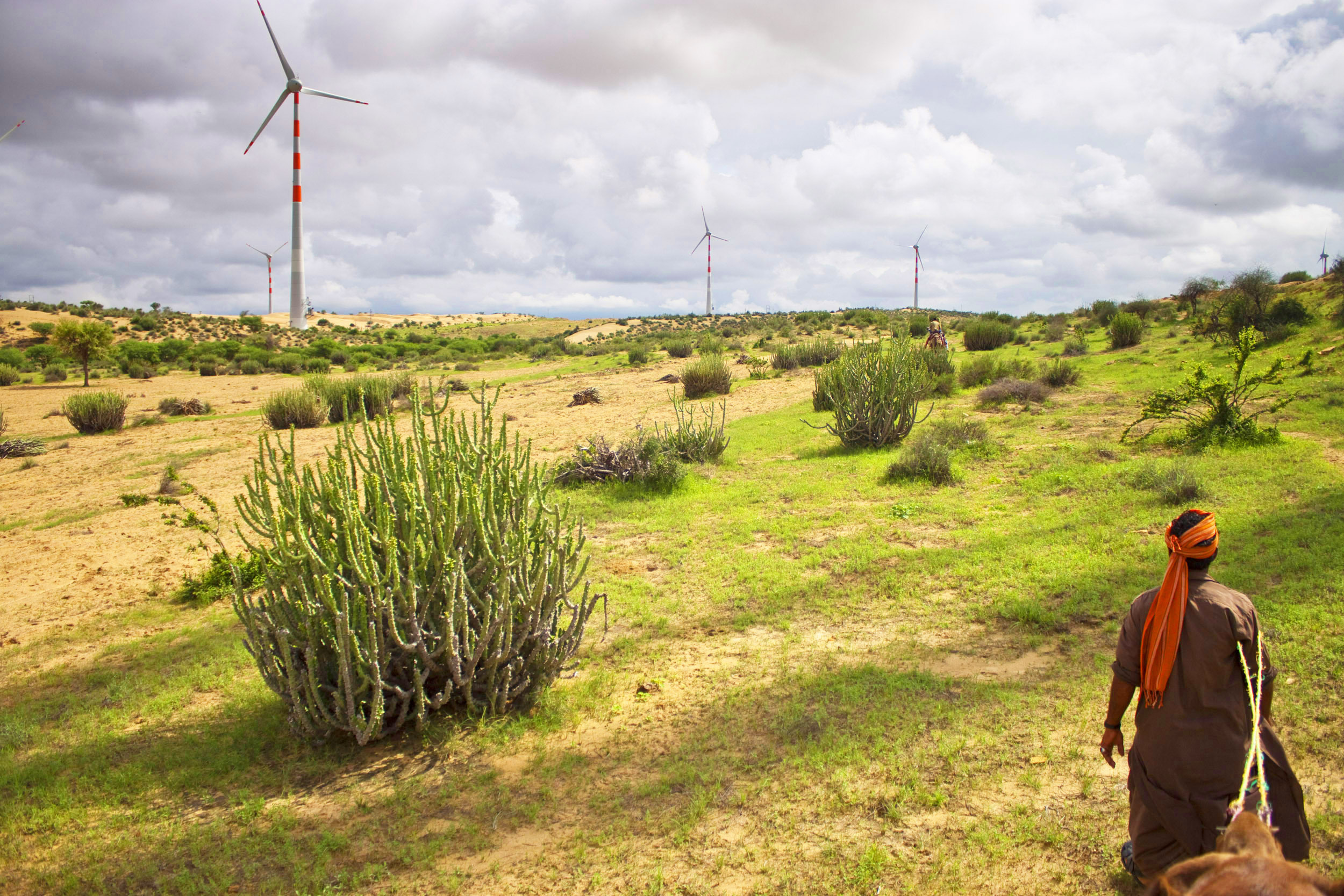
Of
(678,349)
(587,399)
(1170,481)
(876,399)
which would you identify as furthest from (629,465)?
(678,349)

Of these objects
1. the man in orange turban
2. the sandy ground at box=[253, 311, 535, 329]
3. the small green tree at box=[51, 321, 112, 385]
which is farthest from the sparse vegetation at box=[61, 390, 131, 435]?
the sandy ground at box=[253, 311, 535, 329]

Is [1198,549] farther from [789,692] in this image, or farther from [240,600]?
[240,600]

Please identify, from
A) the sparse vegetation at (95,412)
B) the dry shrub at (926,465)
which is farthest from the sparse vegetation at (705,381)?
the sparse vegetation at (95,412)

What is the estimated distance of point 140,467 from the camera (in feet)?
45.1

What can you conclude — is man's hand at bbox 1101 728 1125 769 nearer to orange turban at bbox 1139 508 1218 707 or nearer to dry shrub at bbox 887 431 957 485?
orange turban at bbox 1139 508 1218 707

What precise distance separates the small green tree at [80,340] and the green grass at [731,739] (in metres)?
25.3

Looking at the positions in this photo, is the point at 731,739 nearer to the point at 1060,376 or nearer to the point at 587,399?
the point at 1060,376

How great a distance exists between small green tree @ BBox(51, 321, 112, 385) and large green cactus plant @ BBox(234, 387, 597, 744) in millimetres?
28624

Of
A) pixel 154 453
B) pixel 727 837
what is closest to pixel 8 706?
pixel 727 837

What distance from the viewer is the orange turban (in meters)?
2.90

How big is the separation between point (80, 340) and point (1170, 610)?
33.3 meters

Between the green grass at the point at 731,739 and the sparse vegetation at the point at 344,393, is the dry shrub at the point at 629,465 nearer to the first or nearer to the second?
the green grass at the point at 731,739

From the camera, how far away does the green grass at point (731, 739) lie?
356 cm

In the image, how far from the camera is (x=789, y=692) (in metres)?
5.12
